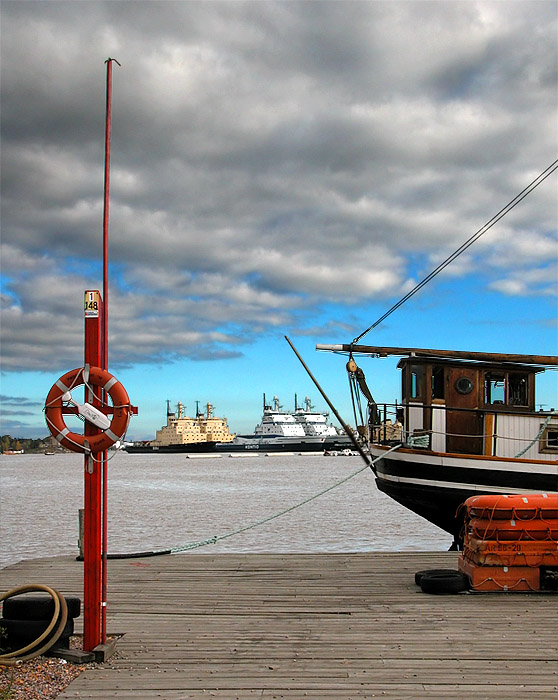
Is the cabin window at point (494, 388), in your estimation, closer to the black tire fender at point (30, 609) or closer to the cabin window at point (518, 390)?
the cabin window at point (518, 390)

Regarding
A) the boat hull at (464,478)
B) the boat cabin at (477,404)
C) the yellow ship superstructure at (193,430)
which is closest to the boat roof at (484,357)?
the boat cabin at (477,404)

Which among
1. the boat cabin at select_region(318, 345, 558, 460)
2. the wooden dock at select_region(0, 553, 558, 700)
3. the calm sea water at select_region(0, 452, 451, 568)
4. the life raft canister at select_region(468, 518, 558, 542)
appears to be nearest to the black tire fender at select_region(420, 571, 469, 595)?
the wooden dock at select_region(0, 553, 558, 700)

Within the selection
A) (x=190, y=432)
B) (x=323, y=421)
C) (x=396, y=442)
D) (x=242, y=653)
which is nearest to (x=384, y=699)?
(x=242, y=653)

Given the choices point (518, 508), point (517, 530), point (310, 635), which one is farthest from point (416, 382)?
point (310, 635)

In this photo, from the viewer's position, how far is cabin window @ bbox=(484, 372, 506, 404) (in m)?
15.4

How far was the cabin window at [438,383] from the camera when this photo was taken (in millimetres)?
15594

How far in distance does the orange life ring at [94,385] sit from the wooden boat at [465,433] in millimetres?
9395

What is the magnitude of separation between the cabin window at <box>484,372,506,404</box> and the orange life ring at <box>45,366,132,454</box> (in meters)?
10.6

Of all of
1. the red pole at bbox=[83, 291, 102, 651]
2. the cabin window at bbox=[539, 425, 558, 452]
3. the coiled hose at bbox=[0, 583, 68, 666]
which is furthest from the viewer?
the cabin window at bbox=[539, 425, 558, 452]

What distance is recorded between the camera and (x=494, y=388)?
50.8 feet

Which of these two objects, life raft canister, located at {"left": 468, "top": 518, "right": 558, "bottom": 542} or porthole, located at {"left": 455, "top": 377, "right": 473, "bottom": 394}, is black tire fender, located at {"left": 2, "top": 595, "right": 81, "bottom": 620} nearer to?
life raft canister, located at {"left": 468, "top": 518, "right": 558, "bottom": 542}

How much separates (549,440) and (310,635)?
979cm

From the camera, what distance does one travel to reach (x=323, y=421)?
469 ft

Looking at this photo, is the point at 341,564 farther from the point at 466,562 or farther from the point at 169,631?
the point at 169,631
